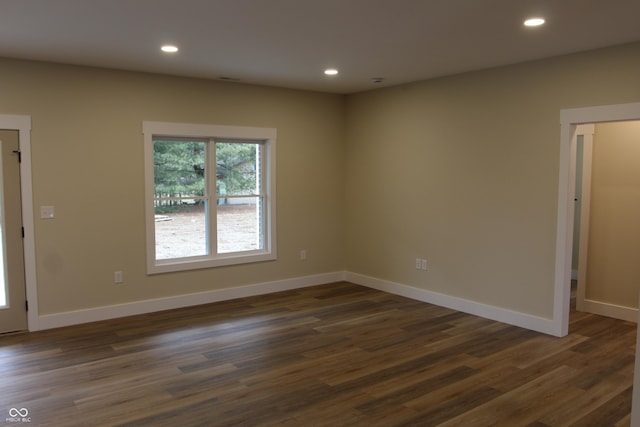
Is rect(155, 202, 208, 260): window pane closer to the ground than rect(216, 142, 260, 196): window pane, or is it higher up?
closer to the ground

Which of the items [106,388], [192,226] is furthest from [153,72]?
[106,388]

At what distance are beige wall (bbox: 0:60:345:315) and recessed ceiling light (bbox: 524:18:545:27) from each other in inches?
130

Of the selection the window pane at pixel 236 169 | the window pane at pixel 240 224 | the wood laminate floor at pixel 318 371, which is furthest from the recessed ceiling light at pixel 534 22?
the window pane at pixel 240 224

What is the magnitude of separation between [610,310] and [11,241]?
5.89 meters

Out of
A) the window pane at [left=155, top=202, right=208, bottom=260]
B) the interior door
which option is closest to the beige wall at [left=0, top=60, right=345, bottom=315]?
the interior door

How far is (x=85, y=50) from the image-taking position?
421 cm

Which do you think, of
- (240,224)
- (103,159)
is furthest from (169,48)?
(240,224)

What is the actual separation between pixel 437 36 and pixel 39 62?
357 cm

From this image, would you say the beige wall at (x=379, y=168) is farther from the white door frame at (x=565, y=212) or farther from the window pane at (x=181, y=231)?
the window pane at (x=181, y=231)

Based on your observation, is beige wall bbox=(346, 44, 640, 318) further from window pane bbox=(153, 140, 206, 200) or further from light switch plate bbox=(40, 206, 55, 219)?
light switch plate bbox=(40, 206, 55, 219)

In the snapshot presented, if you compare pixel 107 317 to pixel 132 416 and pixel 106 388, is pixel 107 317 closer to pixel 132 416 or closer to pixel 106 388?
pixel 106 388

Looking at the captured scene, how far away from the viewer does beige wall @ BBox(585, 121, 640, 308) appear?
5004mm

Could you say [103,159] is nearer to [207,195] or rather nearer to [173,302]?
[207,195]

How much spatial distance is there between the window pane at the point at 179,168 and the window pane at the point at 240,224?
0.40 m
